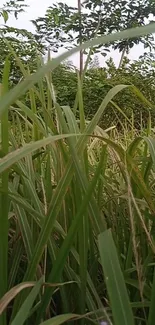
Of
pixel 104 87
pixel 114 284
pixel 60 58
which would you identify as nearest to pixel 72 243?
pixel 114 284

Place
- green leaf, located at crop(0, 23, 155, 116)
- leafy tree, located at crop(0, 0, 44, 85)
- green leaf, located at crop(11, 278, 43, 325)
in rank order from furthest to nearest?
leafy tree, located at crop(0, 0, 44, 85), green leaf, located at crop(11, 278, 43, 325), green leaf, located at crop(0, 23, 155, 116)

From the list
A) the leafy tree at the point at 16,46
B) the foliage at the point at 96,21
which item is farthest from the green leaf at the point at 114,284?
the foliage at the point at 96,21

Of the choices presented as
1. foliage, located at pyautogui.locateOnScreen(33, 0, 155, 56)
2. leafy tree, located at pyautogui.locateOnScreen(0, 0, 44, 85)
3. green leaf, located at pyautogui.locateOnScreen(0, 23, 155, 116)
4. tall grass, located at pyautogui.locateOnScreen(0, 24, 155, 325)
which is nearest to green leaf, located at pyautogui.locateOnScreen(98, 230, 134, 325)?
tall grass, located at pyautogui.locateOnScreen(0, 24, 155, 325)

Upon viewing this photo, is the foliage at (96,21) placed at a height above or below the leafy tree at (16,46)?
above

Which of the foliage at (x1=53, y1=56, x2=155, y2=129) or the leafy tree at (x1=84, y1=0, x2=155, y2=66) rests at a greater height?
the leafy tree at (x1=84, y1=0, x2=155, y2=66)

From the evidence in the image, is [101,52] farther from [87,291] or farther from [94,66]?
[87,291]

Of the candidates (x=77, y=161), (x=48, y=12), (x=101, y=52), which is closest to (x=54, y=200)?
(x=77, y=161)

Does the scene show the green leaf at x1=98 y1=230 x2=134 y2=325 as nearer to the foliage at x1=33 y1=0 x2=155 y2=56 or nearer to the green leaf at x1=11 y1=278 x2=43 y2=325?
the green leaf at x1=11 y1=278 x2=43 y2=325

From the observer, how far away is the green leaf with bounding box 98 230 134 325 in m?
0.35

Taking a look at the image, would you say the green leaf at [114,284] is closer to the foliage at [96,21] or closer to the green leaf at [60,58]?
the green leaf at [60,58]

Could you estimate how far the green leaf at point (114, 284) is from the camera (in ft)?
1.15

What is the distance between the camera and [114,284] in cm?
36

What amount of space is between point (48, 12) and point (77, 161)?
15.3 ft

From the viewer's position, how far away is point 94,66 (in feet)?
15.0
